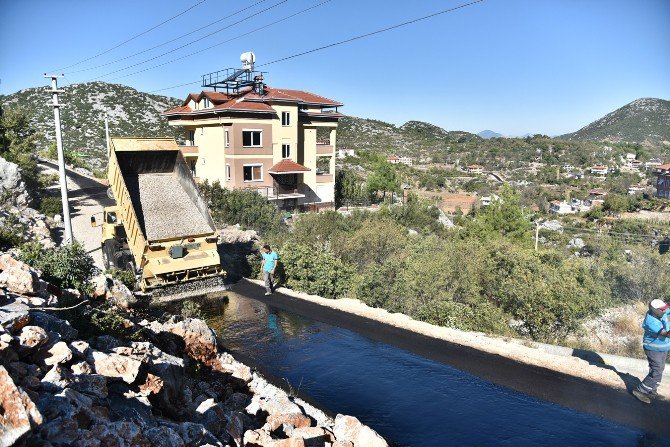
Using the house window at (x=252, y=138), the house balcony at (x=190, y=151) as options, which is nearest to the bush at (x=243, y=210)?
the house window at (x=252, y=138)

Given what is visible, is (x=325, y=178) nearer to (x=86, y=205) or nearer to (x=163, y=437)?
(x=86, y=205)

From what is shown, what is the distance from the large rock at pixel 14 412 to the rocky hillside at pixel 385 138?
3279 inches

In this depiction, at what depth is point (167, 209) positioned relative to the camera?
14344mm

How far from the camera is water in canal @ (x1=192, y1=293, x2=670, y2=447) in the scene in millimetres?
7281

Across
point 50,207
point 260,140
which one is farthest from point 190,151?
point 50,207

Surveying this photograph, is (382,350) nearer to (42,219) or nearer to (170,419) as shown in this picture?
(170,419)

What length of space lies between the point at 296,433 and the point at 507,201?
889 inches

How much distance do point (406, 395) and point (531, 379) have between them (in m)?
2.50

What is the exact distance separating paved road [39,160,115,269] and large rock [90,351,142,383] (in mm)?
8438

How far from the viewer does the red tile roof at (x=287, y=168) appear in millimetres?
30609

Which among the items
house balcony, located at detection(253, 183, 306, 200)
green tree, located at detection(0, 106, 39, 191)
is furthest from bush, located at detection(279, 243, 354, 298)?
green tree, located at detection(0, 106, 39, 191)

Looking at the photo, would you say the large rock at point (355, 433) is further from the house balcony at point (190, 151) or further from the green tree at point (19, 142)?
the house balcony at point (190, 151)

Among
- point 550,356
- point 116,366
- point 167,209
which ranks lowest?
point 550,356

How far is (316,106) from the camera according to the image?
33969 millimetres
